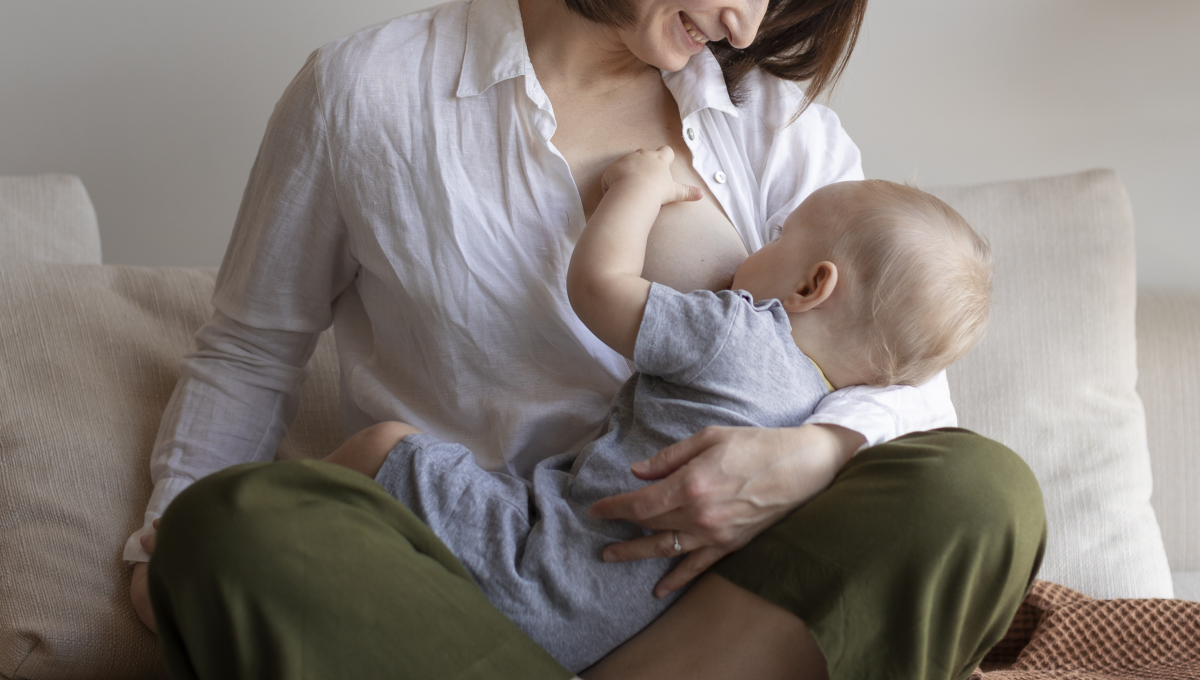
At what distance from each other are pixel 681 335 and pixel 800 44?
53cm

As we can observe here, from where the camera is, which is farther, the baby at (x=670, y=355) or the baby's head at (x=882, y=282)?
the baby's head at (x=882, y=282)

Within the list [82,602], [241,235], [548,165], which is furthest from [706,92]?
[82,602]

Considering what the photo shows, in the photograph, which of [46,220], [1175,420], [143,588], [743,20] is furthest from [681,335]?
[1175,420]

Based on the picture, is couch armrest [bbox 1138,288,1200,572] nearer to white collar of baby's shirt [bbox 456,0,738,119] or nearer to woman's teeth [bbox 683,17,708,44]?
white collar of baby's shirt [bbox 456,0,738,119]

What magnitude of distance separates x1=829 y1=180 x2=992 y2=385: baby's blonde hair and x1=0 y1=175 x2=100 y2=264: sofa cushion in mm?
1095

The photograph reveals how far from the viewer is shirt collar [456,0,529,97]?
1.04 m

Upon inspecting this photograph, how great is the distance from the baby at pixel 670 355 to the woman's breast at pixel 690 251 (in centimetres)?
3

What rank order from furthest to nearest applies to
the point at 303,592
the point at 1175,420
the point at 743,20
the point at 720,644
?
1. the point at 1175,420
2. the point at 743,20
3. the point at 720,644
4. the point at 303,592

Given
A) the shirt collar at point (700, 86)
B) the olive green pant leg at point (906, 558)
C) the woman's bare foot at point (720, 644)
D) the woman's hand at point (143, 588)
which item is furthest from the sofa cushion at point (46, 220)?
the olive green pant leg at point (906, 558)

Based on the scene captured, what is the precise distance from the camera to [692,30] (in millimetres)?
1023

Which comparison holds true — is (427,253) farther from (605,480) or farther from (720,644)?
(720,644)

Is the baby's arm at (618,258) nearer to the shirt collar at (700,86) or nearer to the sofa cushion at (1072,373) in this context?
the shirt collar at (700,86)

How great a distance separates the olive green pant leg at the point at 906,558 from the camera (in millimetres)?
740

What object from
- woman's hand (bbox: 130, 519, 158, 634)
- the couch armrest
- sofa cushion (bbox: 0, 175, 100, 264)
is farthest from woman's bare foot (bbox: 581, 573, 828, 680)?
the couch armrest
